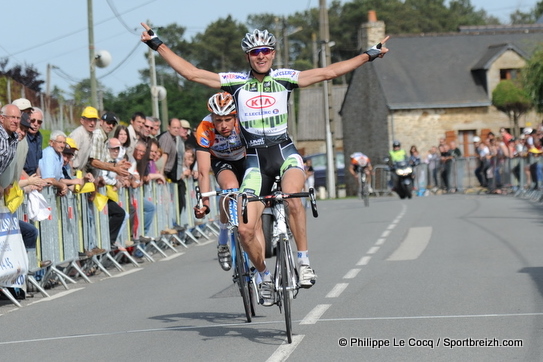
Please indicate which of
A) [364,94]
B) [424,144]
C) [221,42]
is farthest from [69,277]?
[221,42]

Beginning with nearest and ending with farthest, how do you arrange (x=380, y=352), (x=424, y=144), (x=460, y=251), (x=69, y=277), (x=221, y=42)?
1. (x=380, y=352)
2. (x=69, y=277)
3. (x=460, y=251)
4. (x=424, y=144)
5. (x=221, y=42)

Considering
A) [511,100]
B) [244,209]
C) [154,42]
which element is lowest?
[244,209]

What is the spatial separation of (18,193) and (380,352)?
6418mm

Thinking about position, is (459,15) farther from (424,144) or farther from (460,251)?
(460,251)

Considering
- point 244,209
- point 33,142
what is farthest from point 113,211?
point 244,209

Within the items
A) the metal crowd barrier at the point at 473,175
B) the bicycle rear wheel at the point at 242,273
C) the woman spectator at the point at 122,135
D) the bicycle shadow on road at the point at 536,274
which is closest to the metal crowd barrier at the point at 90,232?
the woman spectator at the point at 122,135

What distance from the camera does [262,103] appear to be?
912 cm

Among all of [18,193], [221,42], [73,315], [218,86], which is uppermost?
[221,42]

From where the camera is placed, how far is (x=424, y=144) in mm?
61250

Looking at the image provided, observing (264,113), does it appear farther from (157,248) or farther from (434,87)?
(434,87)

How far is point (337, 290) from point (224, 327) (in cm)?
251

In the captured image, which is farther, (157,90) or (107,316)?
(157,90)

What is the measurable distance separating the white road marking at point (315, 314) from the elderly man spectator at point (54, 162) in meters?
5.30

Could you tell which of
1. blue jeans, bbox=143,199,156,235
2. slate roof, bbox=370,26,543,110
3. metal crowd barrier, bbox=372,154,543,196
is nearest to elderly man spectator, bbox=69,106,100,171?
blue jeans, bbox=143,199,156,235
